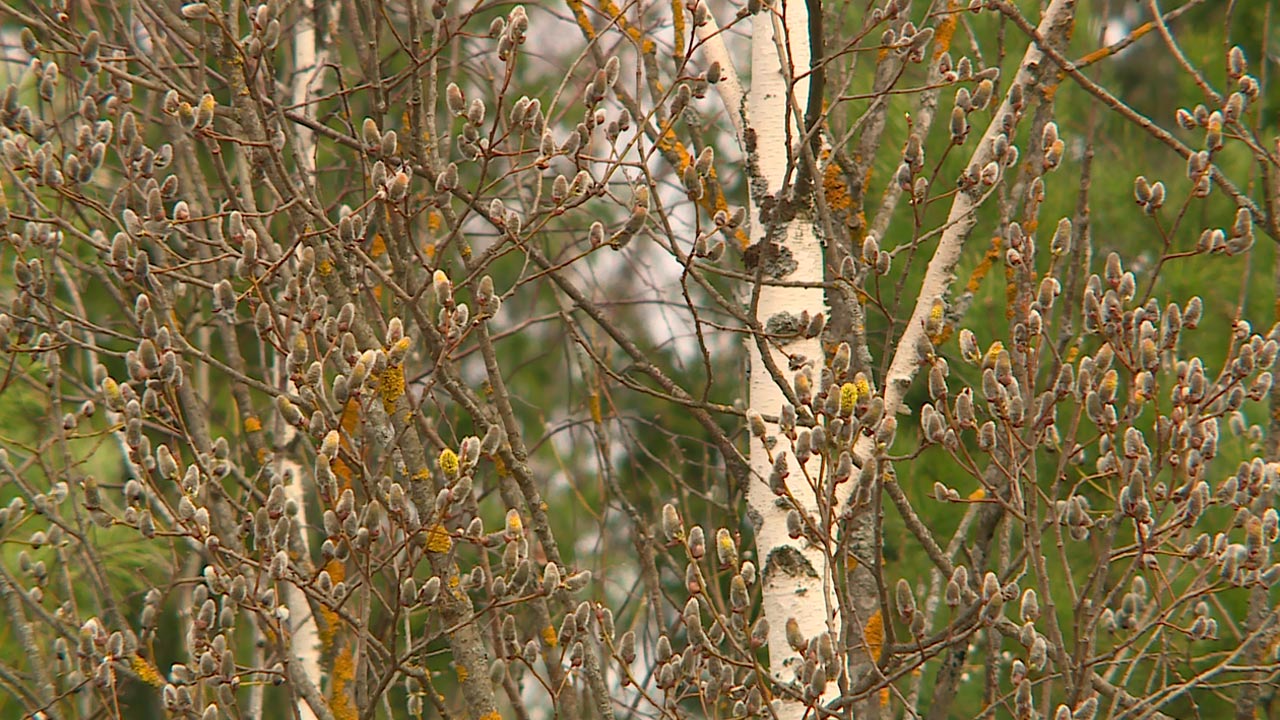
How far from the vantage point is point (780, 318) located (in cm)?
239

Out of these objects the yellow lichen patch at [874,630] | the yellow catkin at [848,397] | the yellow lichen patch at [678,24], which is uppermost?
the yellow lichen patch at [678,24]

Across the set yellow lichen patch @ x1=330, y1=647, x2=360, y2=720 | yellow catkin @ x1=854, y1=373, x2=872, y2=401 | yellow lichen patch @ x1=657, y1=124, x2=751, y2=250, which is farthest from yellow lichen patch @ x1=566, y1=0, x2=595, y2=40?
yellow lichen patch @ x1=330, y1=647, x2=360, y2=720

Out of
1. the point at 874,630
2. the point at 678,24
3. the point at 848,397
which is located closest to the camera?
the point at 848,397

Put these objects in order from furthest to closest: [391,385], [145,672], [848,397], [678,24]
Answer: [678,24] < [145,672] < [391,385] < [848,397]

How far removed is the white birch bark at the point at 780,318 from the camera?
227 cm

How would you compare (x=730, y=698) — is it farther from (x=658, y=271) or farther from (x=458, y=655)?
(x=658, y=271)

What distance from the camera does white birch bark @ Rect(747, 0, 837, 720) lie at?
227 cm

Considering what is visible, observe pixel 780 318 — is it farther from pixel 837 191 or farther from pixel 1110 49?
pixel 1110 49

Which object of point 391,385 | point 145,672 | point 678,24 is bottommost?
point 145,672

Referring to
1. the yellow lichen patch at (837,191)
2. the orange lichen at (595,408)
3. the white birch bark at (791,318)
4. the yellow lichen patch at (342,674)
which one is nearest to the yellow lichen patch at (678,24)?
the white birch bark at (791,318)

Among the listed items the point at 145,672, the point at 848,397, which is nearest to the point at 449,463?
the point at 848,397

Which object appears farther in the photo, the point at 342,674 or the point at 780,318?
the point at 342,674

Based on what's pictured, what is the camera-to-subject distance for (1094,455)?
3926 mm

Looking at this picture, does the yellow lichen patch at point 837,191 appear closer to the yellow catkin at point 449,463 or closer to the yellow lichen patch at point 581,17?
the yellow lichen patch at point 581,17
